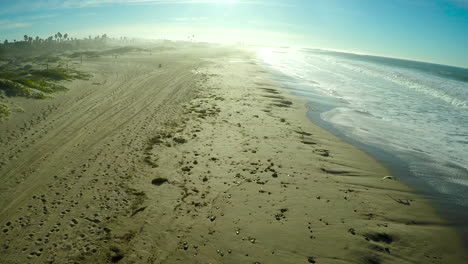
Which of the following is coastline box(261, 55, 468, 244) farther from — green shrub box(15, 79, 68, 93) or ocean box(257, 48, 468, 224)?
green shrub box(15, 79, 68, 93)

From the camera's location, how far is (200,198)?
23.1 feet

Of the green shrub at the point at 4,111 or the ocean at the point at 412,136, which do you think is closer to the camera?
the ocean at the point at 412,136

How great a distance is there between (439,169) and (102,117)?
52.0 feet

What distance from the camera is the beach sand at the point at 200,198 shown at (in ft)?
17.5

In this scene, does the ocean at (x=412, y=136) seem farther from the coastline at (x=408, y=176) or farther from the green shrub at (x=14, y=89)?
the green shrub at (x=14, y=89)

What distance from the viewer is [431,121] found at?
17188 millimetres

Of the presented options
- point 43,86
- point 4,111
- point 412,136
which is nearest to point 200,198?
point 412,136

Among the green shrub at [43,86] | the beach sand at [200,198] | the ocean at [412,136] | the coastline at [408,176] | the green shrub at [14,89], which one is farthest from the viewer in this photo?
the green shrub at [43,86]

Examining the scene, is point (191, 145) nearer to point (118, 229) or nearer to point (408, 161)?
point (118, 229)

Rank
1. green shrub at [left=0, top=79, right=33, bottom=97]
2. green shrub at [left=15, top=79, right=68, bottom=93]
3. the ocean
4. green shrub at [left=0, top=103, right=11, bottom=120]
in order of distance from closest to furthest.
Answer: the ocean, green shrub at [left=0, top=103, right=11, bottom=120], green shrub at [left=0, top=79, right=33, bottom=97], green shrub at [left=15, top=79, right=68, bottom=93]

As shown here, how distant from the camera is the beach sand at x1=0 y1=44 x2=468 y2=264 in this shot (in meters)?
5.32

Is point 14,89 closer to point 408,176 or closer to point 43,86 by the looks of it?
point 43,86

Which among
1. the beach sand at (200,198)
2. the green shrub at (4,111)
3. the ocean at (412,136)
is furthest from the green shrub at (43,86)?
the ocean at (412,136)

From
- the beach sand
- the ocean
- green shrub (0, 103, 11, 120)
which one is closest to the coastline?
the ocean
